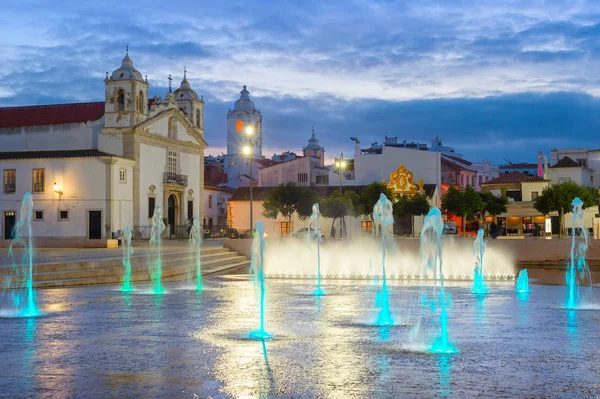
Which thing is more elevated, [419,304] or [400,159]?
[400,159]

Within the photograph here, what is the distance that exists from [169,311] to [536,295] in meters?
8.90

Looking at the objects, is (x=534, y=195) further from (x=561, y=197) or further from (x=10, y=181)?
(x=10, y=181)

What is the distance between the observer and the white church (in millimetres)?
44469

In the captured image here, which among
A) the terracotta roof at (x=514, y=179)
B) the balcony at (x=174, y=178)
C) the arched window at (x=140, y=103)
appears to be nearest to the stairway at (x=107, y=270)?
the arched window at (x=140, y=103)

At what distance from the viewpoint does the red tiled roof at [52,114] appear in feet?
156

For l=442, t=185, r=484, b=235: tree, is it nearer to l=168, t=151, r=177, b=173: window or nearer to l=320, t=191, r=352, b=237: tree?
l=320, t=191, r=352, b=237: tree

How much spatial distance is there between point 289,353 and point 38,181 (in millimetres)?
38692

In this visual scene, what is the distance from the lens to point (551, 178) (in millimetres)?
68812

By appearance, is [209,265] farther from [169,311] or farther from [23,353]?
[23,353]

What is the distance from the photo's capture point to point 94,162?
44.4 meters

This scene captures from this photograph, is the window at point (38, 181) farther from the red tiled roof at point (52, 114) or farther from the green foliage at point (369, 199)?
the green foliage at point (369, 199)

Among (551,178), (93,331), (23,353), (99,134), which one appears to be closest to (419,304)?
(93,331)

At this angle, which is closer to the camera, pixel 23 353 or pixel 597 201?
pixel 23 353

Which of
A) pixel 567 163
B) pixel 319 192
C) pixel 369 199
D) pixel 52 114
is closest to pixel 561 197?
pixel 369 199
